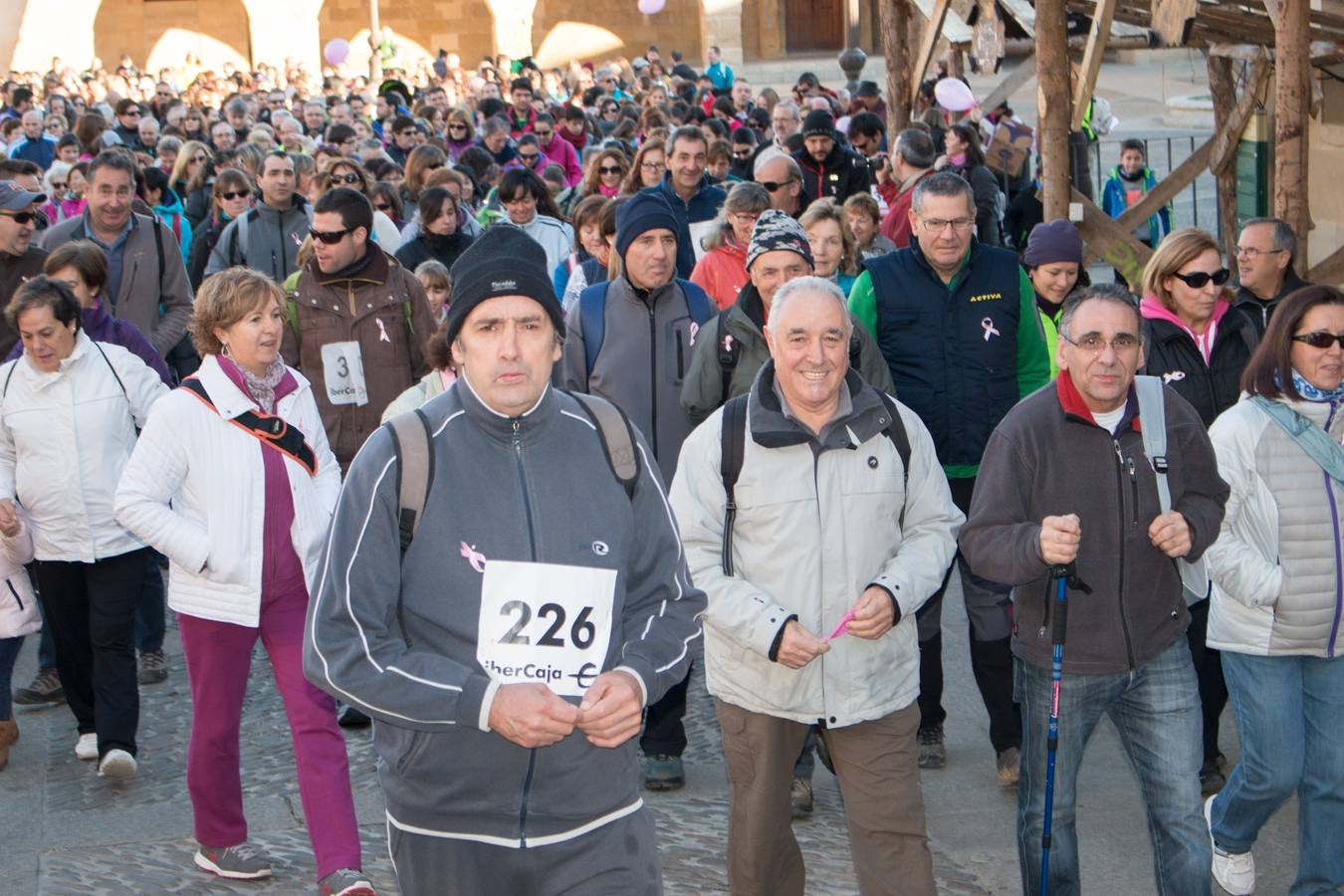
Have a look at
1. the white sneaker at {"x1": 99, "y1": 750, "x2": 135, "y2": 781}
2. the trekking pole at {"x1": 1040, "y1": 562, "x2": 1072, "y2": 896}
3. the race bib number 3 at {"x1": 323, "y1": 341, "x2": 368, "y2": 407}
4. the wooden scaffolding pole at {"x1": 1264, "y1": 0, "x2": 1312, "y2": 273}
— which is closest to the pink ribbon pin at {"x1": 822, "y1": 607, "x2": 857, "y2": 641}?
the trekking pole at {"x1": 1040, "y1": 562, "x2": 1072, "y2": 896}

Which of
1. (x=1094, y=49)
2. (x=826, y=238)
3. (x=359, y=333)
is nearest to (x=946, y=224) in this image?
(x=826, y=238)

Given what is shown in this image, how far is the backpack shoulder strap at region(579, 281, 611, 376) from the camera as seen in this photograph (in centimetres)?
660

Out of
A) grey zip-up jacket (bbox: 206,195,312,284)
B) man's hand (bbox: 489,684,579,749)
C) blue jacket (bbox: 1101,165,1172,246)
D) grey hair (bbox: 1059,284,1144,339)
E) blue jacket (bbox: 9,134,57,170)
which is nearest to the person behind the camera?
man's hand (bbox: 489,684,579,749)

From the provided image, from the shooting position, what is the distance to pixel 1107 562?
15.2 feet

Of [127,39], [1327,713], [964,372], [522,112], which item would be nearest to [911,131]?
[964,372]

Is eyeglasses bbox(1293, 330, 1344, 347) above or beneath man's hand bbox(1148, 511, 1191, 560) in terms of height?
above

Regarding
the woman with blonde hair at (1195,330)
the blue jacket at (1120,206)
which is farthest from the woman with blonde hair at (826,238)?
the blue jacket at (1120,206)

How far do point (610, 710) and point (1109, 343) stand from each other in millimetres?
1997

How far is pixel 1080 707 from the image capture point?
4684 millimetres

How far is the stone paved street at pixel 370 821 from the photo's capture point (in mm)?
5602

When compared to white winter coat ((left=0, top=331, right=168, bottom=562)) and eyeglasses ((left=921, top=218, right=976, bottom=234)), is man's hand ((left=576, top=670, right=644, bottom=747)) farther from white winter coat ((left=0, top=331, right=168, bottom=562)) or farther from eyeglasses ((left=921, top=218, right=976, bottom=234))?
white winter coat ((left=0, top=331, right=168, bottom=562))

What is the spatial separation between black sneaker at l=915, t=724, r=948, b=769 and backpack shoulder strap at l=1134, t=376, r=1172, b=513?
6.84ft

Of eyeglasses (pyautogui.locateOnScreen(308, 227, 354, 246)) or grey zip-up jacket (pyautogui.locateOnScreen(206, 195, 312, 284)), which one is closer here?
eyeglasses (pyautogui.locateOnScreen(308, 227, 354, 246))

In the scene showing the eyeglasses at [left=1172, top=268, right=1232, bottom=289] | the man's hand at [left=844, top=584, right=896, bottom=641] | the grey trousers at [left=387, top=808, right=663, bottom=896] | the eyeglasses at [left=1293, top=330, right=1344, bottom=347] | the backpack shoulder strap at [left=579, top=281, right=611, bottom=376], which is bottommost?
the grey trousers at [left=387, top=808, right=663, bottom=896]
